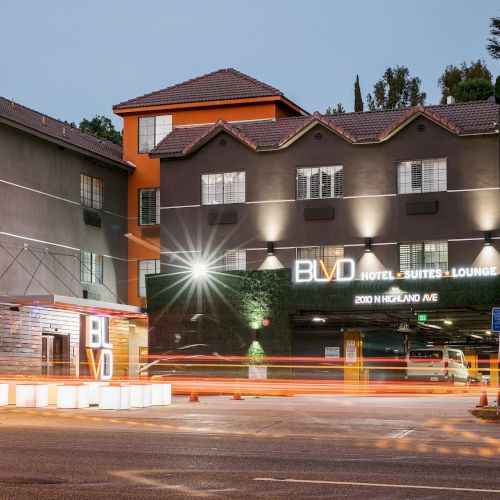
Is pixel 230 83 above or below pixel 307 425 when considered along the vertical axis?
above

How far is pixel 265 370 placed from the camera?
147ft

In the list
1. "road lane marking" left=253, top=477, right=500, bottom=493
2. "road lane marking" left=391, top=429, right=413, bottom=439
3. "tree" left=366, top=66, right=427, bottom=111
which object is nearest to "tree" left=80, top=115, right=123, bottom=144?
"tree" left=366, top=66, right=427, bottom=111

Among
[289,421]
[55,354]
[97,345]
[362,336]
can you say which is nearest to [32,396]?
[289,421]

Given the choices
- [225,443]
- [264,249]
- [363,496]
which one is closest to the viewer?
[363,496]

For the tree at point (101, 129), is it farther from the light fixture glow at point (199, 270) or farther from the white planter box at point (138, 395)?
the white planter box at point (138, 395)

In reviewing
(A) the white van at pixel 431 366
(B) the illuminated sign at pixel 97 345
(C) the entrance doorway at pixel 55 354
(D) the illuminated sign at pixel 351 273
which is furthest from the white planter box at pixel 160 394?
(A) the white van at pixel 431 366

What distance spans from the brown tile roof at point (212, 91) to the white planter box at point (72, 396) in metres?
25.0

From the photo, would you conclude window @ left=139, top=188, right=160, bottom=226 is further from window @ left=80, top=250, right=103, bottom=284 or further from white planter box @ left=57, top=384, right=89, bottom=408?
white planter box @ left=57, top=384, right=89, bottom=408

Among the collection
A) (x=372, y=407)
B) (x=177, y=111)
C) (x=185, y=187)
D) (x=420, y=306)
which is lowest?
(x=372, y=407)

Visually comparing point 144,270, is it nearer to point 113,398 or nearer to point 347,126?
point 347,126

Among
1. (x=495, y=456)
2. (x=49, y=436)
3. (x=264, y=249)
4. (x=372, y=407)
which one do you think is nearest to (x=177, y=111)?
(x=264, y=249)

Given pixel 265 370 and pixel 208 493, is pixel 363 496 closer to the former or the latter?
pixel 208 493

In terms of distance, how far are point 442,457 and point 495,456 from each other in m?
0.89

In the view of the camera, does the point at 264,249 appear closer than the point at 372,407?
No
